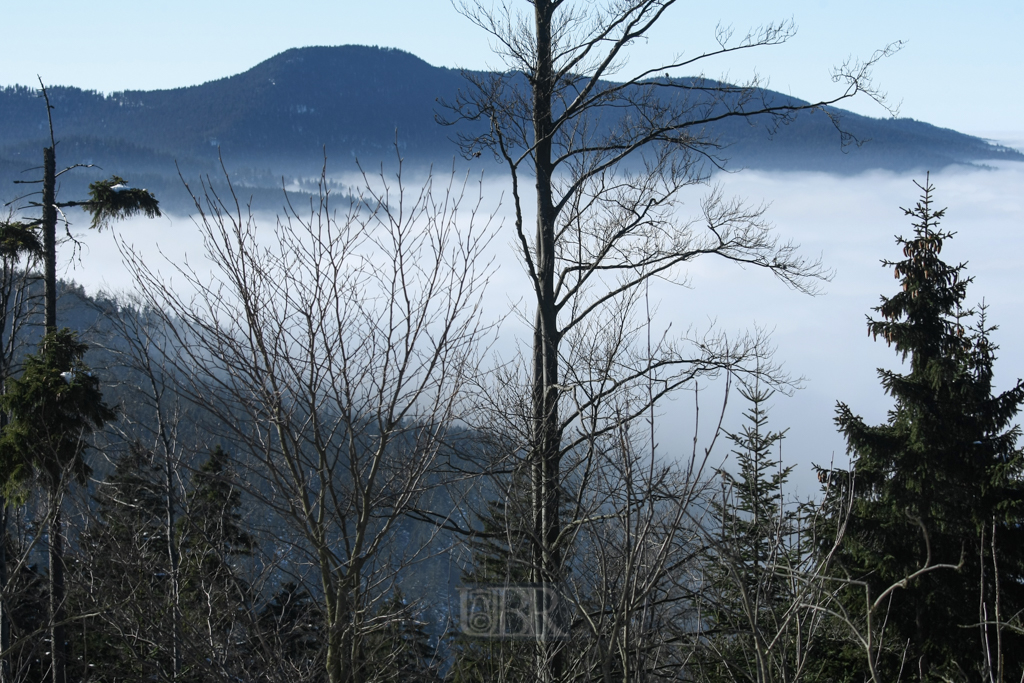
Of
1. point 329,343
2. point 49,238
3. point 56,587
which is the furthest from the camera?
point 49,238

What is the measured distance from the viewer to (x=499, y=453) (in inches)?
306

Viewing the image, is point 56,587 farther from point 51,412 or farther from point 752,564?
point 752,564

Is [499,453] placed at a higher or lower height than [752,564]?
higher

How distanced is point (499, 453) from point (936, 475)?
27.7 ft

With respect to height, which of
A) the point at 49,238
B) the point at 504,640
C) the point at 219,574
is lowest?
the point at 219,574

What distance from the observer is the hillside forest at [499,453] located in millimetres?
4750

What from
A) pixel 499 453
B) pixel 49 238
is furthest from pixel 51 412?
pixel 499 453

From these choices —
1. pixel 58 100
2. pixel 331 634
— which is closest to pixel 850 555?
pixel 331 634

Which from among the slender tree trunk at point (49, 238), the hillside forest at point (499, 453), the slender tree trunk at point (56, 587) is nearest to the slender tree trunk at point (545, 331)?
the hillside forest at point (499, 453)

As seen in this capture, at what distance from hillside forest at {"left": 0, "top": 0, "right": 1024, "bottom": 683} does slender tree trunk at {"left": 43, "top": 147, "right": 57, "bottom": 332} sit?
0.13ft

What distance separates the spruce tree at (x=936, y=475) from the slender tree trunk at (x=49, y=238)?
1223 centimetres

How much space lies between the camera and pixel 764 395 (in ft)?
36.9

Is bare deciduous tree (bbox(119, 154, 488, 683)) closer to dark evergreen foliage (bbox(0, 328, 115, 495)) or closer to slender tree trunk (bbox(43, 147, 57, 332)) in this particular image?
dark evergreen foliage (bbox(0, 328, 115, 495))

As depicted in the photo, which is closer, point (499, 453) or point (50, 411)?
point (499, 453)
